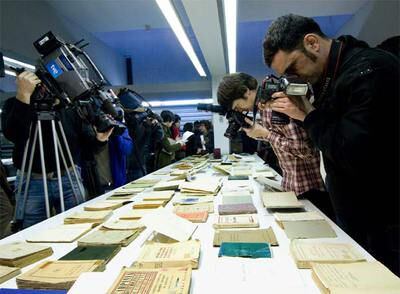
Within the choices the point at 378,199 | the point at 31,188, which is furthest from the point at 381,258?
the point at 31,188

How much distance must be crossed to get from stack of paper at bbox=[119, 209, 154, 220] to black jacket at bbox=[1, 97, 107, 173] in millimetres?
695

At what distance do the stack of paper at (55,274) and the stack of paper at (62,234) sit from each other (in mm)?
201

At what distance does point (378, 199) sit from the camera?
3.15 feet

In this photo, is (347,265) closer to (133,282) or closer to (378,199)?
(378,199)

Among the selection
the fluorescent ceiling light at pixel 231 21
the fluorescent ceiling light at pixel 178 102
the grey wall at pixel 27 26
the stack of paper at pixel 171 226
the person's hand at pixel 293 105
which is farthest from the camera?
the fluorescent ceiling light at pixel 178 102

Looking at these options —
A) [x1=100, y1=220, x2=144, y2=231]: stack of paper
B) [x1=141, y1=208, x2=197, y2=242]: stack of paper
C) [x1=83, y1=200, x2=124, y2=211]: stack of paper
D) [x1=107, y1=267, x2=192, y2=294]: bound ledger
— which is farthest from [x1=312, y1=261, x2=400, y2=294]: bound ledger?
[x1=83, y1=200, x2=124, y2=211]: stack of paper

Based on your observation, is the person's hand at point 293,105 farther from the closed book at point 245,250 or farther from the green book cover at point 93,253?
the green book cover at point 93,253

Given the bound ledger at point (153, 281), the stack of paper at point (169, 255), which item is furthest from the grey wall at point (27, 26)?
the bound ledger at point (153, 281)

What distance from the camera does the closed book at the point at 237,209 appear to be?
1.24 meters

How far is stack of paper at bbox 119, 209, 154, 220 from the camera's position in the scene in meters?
1.25

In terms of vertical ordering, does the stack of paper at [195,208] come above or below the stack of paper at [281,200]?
below

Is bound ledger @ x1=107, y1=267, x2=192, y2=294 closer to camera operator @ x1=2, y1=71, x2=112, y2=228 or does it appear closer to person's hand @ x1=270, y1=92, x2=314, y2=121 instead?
person's hand @ x1=270, y1=92, x2=314, y2=121

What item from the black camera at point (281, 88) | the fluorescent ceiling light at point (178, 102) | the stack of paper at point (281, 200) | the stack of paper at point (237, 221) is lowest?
the stack of paper at point (237, 221)

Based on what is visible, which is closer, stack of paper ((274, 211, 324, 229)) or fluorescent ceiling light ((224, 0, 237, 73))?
stack of paper ((274, 211, 324, 229))
